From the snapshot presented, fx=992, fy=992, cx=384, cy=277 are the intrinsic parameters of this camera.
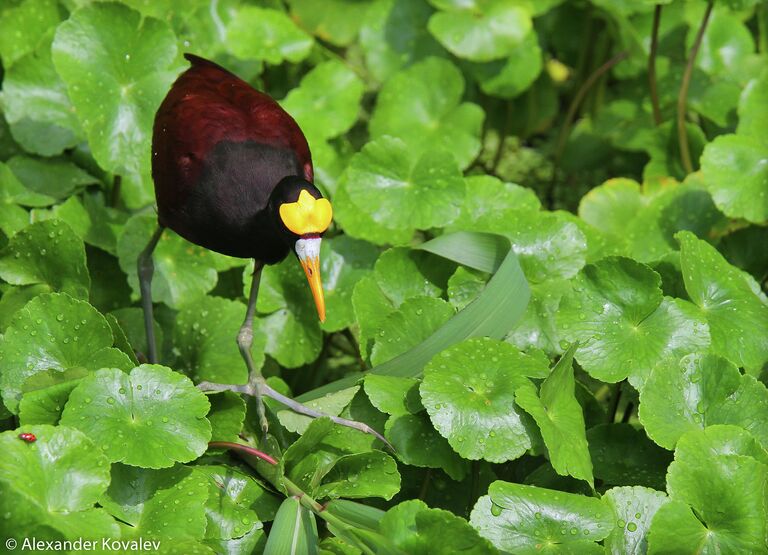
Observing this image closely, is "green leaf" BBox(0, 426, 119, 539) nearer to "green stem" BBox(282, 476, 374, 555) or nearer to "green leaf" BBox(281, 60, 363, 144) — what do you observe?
"green stem" BBox(282, 476, 374, 555)

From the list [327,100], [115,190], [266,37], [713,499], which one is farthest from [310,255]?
[266,37]

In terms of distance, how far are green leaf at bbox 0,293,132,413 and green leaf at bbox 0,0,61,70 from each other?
1186 millimetres

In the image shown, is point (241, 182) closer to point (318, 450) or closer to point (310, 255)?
point (310, 255)

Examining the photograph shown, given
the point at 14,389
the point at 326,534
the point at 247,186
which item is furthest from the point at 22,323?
the point at 326,534

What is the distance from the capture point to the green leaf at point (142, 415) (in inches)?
66.8

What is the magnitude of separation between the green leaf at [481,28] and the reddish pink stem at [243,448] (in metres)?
1.50

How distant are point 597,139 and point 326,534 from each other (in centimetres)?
188

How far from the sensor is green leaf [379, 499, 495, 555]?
1.59 meters

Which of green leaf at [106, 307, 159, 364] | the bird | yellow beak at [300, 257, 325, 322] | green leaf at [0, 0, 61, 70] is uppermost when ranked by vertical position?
the bird

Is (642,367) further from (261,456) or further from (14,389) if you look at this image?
(14,389)

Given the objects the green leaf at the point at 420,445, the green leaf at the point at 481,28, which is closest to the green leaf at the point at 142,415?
the green leaf at the point at 420,445

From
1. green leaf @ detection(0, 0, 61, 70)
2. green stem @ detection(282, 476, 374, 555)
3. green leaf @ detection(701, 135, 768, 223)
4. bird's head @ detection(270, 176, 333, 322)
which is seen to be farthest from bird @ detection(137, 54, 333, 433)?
green leaf @ detection(701, 135, 768, 223)

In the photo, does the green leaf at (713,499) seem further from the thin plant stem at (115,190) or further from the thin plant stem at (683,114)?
the thin plant stem at (115,190)

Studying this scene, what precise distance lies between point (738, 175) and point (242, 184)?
48.6 inches
